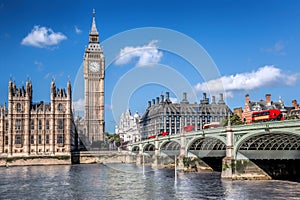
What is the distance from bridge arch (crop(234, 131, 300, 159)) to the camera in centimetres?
5878

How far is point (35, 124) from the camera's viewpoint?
395ft

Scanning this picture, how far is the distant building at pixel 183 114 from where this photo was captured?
158000 millimetres

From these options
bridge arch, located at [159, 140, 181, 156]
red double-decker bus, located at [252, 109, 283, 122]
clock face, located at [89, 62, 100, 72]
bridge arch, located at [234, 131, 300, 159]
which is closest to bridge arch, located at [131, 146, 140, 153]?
bridge arch, located at [159, 140, 181, 156]

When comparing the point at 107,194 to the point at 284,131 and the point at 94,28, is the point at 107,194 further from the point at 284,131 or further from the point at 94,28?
the point at 94,28

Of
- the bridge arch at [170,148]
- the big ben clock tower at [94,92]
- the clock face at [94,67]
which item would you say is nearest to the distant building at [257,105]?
the bridge arch at [170,148]

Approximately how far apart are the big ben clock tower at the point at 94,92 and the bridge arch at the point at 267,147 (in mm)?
104112

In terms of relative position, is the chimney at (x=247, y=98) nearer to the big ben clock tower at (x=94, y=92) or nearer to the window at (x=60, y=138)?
the window at (x=60, y=138)

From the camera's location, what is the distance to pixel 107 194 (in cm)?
5028

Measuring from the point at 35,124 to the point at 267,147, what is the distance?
251ft

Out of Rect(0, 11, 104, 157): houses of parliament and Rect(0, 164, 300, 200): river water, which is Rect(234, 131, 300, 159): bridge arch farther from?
Rect(0, 11, 104, 157): houses of parliament

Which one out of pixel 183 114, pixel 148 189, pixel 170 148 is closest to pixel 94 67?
pixel 183 114

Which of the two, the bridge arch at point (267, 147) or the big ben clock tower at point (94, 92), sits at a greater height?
the big ben clock tower at point (94, 92)

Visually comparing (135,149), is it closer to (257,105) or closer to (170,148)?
(170,148)

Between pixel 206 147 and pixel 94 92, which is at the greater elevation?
pixel 94 92
